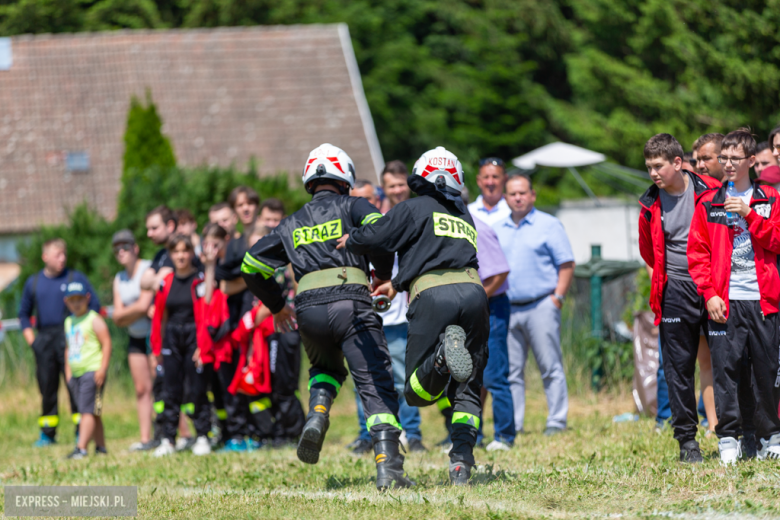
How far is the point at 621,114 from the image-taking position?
28.4m

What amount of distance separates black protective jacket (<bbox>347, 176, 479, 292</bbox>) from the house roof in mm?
20483

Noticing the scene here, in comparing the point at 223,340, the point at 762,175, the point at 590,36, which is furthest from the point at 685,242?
the point at 590,36

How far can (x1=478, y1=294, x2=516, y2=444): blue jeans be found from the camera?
7.63m

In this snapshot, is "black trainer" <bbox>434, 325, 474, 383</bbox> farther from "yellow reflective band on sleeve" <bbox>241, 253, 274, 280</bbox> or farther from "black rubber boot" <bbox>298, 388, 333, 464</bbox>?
"yellow reflective band on sleeve" <bbox>241, 253, 274, 280</bbox>

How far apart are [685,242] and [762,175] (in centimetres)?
173

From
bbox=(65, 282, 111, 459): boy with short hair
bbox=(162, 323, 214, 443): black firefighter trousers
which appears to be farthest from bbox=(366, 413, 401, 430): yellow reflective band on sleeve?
bbox=(65, 282, 111, 459): boy with short hair

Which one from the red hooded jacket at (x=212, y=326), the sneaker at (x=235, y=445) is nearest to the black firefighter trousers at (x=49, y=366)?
the red hooded jacket at (x=212, y=326)

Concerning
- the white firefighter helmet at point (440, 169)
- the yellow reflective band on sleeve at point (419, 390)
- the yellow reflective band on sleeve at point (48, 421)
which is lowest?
the yellow reflective band on sleeve at point (48, 421)

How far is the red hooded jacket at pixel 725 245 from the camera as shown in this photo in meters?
5.58

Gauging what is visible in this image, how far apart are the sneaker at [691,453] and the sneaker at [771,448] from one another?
37 centimetres

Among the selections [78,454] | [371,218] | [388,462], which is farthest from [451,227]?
→ [78,454]

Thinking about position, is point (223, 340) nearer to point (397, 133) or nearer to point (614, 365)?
point (614, 365)

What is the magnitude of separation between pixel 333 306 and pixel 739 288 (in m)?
2.54
